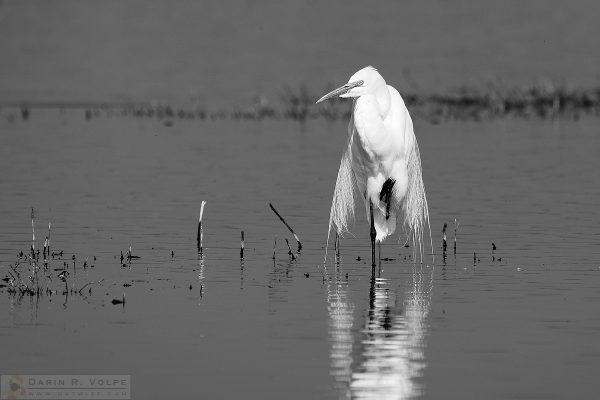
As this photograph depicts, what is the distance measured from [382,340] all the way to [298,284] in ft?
7.49

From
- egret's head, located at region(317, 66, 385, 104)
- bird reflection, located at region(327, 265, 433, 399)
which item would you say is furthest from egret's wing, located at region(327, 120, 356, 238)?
bird reflection, located at region(327, 265, 433, 399)

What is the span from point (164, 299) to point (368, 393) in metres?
3.16

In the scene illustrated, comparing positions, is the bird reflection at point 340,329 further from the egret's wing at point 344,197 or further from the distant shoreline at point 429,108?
the distant shoreline at point 429,108

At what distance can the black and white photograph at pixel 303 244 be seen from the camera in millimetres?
8719

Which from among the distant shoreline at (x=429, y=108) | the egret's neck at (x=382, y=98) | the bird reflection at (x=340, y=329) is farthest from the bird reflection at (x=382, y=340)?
the distant shoreline at (x=429, y=108)

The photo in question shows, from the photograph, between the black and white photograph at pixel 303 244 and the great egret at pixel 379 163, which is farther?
the great egret at pixel 379 163

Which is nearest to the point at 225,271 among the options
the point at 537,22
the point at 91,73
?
the point at 91,73

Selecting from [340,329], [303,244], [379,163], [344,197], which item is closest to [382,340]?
[340,329]

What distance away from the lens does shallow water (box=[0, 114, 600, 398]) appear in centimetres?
866

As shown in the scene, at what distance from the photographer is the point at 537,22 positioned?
56594 millimetres

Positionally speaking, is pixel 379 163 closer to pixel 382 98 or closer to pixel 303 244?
pixel 382 98

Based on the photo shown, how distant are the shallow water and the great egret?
44 centimetres

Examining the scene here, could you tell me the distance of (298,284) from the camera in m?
11.7

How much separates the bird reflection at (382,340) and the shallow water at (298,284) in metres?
0.02
